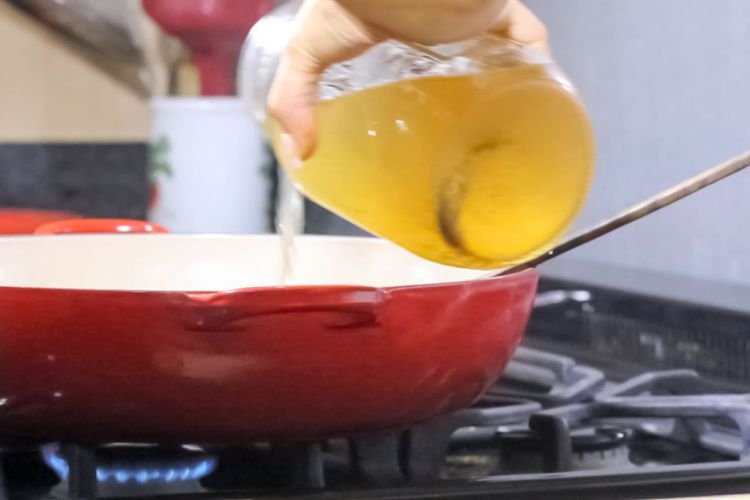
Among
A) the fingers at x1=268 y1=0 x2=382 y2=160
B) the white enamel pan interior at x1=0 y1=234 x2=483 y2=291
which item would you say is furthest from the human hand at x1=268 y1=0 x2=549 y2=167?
the white enamel pan interior at x1=0 y1=234 x2=483 y2=291

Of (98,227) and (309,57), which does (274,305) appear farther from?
(98,227)

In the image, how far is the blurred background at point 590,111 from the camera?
2.73 feet

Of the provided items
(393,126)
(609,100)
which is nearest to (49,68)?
(609,100)

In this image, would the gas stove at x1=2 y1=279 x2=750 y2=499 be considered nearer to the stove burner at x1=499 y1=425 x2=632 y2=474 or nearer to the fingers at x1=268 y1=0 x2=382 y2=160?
the stove burner at x1=499 y1=425 x2=632 y2=474

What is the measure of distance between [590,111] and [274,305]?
68cm

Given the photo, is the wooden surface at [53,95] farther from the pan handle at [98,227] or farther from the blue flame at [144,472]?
the blue flame at [144,472]

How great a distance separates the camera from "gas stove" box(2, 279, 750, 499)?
14.8 inches

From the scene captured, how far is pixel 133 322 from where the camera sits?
374 millimetres

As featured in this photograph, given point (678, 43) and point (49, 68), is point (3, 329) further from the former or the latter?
point (49, 68)

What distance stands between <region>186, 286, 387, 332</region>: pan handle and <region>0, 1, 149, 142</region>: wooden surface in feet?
3.41

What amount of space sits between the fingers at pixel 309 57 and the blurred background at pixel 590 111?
51 cm

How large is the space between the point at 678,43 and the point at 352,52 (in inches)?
21.8

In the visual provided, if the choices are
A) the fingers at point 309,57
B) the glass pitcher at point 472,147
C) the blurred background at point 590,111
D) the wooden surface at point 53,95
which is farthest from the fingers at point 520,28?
the wooden surface at point 53,95

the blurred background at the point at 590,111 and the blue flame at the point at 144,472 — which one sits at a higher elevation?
the blurred background at the point at 590,111
